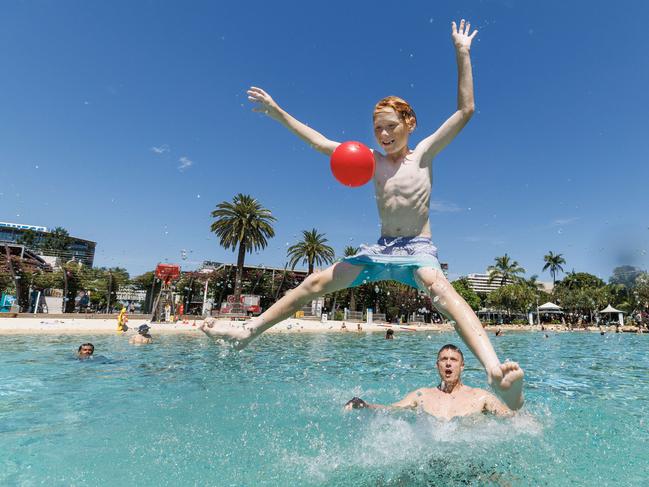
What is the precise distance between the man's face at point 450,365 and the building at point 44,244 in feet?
256

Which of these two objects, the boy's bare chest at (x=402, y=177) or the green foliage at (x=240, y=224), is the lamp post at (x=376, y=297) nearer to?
the green foliage at (x=240, y=224)

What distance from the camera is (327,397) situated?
6.89 metres

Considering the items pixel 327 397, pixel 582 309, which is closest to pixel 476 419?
pixel 327 397

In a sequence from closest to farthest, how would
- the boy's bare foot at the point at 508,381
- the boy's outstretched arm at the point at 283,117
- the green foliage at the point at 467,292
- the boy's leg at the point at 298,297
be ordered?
the boy's bare foot at the point at 508,381 < the boy's leg at the point at 298,297 < the boy's outstretched arm at the point at 283,117 < the green foliage at the point at 467,292

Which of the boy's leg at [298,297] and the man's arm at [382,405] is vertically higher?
the boy's leg at [298,297]

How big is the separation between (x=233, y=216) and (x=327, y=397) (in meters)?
40.1

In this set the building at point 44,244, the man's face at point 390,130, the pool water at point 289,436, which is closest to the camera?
the pool water at point 289,436

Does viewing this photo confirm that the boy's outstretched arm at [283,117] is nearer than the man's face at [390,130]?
No

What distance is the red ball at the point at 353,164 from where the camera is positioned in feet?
11.3

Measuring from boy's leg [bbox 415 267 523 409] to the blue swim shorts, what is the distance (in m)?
0.10

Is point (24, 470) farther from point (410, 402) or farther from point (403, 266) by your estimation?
point (410, 402)

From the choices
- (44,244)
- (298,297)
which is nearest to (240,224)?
(298,297)

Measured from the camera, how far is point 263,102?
13.5 ft

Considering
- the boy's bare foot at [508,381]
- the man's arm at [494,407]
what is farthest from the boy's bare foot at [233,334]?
the man's arm at [494,407]
